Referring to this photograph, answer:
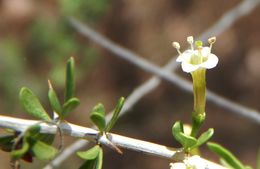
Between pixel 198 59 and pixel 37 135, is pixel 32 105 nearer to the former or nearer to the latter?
pixel 37 135

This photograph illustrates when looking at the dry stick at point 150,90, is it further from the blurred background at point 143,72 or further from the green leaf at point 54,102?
the blurred background at point 143,72

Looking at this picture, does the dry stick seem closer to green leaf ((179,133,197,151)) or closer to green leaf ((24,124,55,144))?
green leaf ((24,124,55,144))

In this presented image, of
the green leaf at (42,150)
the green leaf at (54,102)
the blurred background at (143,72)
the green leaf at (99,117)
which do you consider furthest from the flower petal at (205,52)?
the blurred background at (143,72)

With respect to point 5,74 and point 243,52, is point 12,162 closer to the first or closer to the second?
point 5,74

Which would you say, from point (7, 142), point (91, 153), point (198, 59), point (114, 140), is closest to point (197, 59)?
point (198, 59)

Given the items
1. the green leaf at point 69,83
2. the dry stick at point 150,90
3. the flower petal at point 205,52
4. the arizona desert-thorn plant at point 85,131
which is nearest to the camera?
the arizona desert-thorn plant at point 85,131
